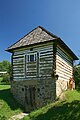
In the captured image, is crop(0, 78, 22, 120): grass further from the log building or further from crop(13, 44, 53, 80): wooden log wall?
crop(13, 44, 53, 80): wooden log wall

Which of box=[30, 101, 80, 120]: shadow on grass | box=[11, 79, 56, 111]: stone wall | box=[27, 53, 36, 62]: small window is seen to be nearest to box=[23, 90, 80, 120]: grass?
box=[30, 101, 80, 120]: shadow on grass

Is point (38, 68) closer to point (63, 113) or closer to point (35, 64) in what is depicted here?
point (35, 64)

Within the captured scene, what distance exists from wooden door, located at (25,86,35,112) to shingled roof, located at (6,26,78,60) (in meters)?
4.32

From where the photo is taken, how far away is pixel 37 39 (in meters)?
19.2

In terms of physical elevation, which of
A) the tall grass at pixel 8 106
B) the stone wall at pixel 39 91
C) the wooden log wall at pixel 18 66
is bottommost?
the tall grass at pixel 8 106

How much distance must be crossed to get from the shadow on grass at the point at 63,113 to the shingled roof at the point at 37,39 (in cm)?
664

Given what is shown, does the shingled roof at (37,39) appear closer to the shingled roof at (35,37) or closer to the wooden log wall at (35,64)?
the shingled roof at (35,37)

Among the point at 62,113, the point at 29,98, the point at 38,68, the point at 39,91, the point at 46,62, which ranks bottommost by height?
the point at 62,113

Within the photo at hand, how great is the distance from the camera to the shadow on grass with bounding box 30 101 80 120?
11211 mm

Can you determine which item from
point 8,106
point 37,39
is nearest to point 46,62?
point 37,39

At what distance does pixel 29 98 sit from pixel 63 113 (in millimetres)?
6796

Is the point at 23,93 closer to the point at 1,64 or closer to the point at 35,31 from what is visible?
the point at 35,31

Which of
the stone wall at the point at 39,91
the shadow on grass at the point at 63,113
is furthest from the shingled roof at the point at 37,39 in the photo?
the shadow on grass at the point at 63,113

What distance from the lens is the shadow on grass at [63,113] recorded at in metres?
11.2
